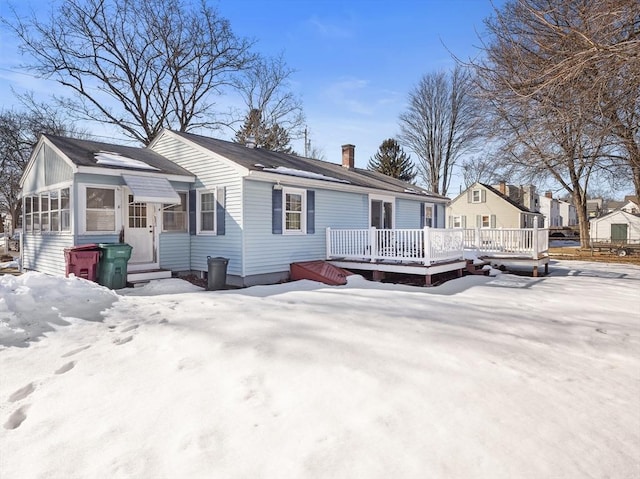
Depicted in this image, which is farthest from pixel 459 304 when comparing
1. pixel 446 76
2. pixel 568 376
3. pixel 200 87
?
pixel 446 76

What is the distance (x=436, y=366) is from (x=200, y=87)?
964 inches

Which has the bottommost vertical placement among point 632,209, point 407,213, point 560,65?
point 407,213

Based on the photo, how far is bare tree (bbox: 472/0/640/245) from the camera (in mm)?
5121

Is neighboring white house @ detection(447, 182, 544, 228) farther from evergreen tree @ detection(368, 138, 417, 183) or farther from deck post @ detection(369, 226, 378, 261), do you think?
deck post @ detection(369, 226, 378, 261)

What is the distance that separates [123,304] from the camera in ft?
20.8

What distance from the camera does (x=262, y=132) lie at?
90.5 ft

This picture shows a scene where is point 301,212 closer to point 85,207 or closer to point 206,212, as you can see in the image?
point 206,212

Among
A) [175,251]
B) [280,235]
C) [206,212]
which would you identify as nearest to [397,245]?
[280,235]

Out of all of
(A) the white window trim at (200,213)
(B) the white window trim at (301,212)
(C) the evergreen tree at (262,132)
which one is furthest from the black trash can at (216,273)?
(C) the evergreen tree at (262,132)

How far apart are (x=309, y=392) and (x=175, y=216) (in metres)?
8.56

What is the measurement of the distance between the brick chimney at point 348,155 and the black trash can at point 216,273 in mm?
9777

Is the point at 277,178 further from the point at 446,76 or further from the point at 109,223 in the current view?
the point at 446,76

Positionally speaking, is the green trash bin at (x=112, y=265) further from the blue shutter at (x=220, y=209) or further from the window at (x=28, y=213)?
the window at (x=28, y=213)

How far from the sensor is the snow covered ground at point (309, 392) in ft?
7.54
